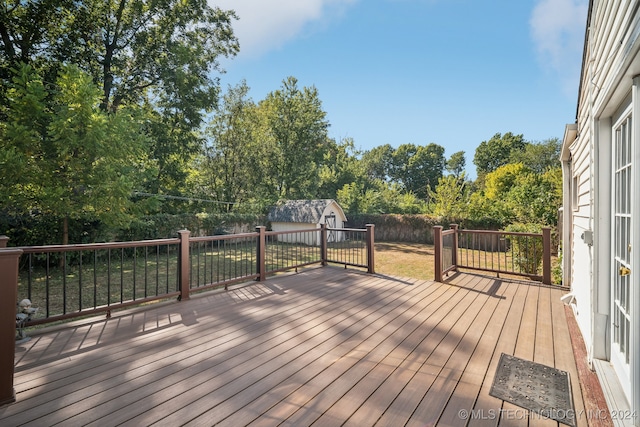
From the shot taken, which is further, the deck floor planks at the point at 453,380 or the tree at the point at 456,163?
the tree at the point at 456,163

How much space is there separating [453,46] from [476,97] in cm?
504

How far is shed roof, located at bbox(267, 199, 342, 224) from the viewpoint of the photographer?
15969 millimetres

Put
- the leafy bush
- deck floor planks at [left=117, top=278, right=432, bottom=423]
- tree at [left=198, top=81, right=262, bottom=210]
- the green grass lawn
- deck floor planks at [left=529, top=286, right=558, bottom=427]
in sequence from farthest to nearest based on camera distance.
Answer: tree at [left=198, top=81, right=262, bottom=210] < the green grass lawn < the leafy bush < deck floor planks at [left=117, top=278, right=432, bottom=423] < deck floor planks at [left=529, top=286, right=558, bottom=427]

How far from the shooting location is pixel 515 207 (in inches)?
497

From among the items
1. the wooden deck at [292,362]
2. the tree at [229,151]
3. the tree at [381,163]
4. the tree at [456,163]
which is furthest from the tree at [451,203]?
the tree at [456,163]

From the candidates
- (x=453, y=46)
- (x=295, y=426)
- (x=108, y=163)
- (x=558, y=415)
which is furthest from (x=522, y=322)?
(x=108, y=163)

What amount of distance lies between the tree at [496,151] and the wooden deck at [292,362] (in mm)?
37833

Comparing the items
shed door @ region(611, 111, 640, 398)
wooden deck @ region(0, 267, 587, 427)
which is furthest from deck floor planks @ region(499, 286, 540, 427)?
shed door @ region(611, 111, 640, 398)

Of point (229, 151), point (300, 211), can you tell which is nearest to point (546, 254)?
point (300, 211)

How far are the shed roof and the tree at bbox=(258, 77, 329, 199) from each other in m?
4.53

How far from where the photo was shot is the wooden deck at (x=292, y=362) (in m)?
1.78

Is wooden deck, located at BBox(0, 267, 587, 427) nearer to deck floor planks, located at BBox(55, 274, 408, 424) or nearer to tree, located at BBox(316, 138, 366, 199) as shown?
deck floor planks, located at BBox(55, 274, 408, 424)

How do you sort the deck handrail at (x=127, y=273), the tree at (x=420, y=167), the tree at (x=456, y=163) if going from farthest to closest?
1. the tree at (x=456, y=163)
2. the tree at (x=420, y=167)
3. the deck handrail at (x=127, y=273)

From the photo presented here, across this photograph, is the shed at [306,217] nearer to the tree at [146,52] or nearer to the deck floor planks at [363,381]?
the tree at [146,52]
